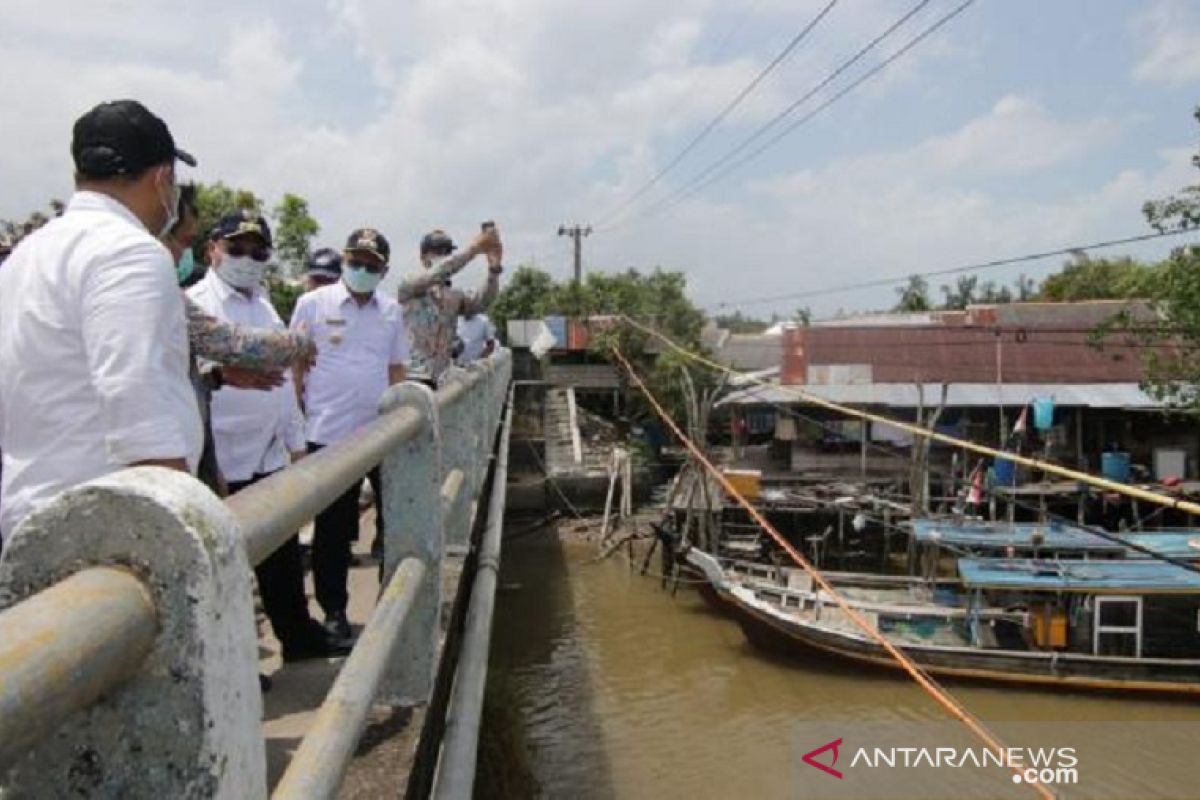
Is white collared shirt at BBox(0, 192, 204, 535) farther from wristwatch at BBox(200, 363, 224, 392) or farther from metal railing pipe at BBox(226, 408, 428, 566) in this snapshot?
wristwatch at BBox(200, 363, 224, 392)

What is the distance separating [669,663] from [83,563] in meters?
15.7

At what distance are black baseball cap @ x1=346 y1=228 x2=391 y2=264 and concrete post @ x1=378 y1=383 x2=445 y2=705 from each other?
1.79 metres

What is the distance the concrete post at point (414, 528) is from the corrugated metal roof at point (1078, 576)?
42.9 ft

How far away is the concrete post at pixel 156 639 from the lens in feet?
3.08

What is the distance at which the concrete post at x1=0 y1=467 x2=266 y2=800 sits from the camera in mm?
940

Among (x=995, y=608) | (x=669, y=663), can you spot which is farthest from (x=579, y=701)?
(x=995, y=608)

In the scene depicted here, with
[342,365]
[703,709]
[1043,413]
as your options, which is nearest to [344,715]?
[342,365]

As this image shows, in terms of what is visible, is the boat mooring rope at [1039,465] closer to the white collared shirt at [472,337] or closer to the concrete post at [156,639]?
the white collared shirt at [472,337]

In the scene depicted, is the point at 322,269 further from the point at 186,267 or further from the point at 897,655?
the point at 897,655

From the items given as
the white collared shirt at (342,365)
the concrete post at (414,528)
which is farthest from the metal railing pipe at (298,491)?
the white collared shirt at (342,365)

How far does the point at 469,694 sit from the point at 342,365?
1655mm

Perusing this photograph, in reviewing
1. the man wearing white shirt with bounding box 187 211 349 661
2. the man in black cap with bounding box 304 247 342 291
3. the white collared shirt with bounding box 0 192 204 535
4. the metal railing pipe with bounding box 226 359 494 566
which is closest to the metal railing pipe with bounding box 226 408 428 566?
the metal railing pipe with bounding box 226 359 494 566

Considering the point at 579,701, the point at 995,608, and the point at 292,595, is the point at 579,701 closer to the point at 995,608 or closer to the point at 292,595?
the point at 995,608

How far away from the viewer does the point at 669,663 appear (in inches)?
634
